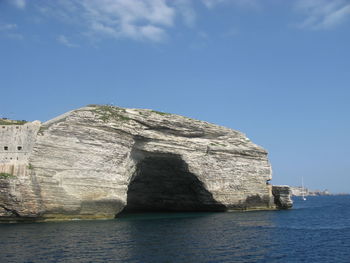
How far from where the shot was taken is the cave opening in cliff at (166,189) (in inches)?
1652

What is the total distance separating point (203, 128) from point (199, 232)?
1693 centimetres

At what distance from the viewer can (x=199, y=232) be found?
26031 millimetres

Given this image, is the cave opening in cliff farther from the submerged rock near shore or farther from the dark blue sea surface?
the dark blue sea surface

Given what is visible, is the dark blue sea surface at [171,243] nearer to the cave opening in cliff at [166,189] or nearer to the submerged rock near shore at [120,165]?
the submerged rock near shore at [120,165]

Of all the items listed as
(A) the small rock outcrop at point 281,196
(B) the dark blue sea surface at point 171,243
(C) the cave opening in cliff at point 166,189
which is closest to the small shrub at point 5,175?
(B) the dark blue sea surface at point 171,243

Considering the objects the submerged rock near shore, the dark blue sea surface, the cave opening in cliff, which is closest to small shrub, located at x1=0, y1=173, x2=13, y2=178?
the submerged rock near shore

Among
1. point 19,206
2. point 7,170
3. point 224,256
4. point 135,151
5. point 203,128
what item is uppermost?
point 203,128

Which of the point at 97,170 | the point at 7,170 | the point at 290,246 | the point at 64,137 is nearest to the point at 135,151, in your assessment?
the point at 97,170

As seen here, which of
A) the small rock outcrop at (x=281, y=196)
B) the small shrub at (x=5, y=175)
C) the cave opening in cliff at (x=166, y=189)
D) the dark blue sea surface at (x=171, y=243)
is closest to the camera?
the dark blue sea surface at (x=171, y=243)

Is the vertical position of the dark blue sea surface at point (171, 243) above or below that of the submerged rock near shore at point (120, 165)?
below

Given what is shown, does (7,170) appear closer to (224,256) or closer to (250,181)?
(224,256)

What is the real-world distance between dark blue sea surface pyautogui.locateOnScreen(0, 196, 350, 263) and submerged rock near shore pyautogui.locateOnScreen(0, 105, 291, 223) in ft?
9.51

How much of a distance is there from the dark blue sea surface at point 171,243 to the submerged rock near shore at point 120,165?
290 cm

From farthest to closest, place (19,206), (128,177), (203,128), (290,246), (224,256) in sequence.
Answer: (203,128) → (128,177) → (19,206) → (290,246) → (224,256)
